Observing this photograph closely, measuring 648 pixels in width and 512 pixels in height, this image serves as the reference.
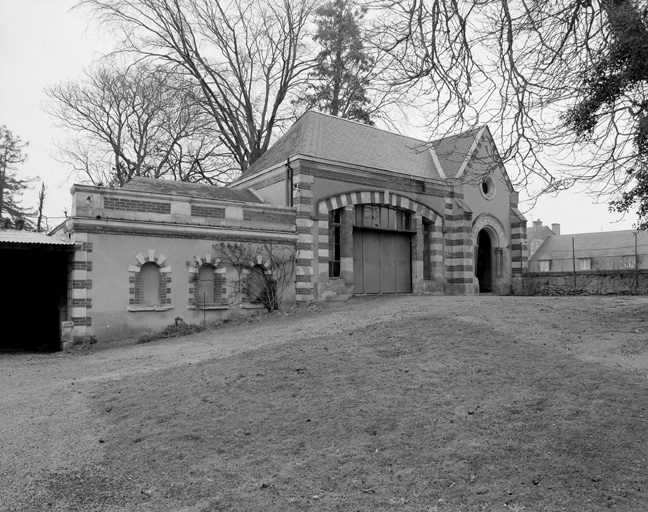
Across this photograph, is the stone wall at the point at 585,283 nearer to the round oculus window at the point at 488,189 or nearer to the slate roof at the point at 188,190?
the round oculus window at the point at 488,189

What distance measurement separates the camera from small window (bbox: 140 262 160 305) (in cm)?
1620

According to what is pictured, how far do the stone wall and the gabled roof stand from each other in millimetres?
22440

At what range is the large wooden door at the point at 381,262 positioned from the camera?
20.7 meters

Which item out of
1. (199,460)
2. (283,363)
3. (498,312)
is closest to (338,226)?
(498,312)

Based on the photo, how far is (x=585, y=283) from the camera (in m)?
23.5

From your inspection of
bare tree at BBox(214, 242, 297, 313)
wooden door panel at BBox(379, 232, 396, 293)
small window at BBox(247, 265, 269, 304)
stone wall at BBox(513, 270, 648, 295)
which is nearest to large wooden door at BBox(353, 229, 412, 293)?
wooden door panel at BBox(379, 232, 396, 293)

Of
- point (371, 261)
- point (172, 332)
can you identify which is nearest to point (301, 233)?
point (371, 261)

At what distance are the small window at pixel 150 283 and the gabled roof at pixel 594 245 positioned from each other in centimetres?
3831

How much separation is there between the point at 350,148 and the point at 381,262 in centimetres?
466

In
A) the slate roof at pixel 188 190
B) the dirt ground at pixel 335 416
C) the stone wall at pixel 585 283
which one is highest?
the slate roof at pixel 188 190

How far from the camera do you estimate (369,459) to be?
498 centimetres

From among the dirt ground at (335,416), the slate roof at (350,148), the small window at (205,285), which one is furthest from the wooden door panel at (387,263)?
the dirt ground at (335,416)

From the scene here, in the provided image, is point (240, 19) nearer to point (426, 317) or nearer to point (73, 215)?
point (73, 215)

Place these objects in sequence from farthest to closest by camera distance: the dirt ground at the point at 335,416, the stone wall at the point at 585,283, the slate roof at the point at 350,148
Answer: the stone wall at the point at 585,283
the slate roof at the point at 350,148
the dirt ground at the point at 335,416
